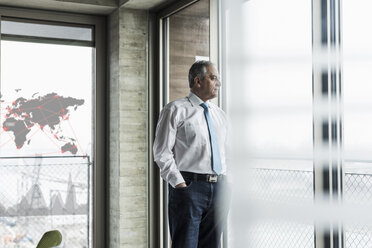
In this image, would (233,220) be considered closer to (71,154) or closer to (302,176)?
(302,176)

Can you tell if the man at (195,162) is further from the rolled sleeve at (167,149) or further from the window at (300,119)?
the window at (300,119)

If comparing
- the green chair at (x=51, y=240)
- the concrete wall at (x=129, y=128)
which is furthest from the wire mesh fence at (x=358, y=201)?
the concrete wall at (x=129, y=128)

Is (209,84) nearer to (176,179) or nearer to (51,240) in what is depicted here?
(176,179)

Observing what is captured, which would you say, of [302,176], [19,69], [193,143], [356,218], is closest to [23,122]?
[19,69]

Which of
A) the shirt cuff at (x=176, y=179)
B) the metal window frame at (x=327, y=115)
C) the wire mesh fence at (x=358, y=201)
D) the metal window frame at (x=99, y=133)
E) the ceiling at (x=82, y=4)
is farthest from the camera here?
the metal window frame at (x=99, y=133)

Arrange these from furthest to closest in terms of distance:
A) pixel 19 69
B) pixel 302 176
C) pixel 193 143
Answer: pixel 19 69
pixel 193 143
pixel 302 176

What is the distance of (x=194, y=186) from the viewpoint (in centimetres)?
304

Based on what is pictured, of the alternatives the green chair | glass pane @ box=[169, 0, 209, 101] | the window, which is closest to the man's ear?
the window

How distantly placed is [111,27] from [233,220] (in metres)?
2.18

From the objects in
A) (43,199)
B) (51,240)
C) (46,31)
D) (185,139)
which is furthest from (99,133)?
(51,240)

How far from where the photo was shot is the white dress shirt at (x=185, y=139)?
3.10 m

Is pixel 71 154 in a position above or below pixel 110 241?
above

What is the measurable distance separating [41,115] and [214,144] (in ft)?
6.91

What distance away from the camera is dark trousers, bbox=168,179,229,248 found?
9.93ft
